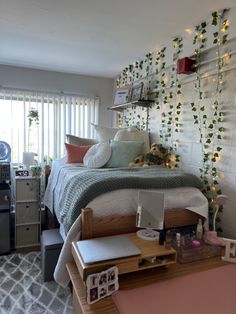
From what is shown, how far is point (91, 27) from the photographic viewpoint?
2135 mm

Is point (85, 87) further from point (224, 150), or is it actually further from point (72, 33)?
point (224, 150)

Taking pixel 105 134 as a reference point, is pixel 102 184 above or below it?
below

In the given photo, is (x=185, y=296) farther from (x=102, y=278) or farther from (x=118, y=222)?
(x=118, y=222)

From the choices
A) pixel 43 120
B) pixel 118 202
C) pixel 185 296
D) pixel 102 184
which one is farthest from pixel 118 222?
pixel 43 120

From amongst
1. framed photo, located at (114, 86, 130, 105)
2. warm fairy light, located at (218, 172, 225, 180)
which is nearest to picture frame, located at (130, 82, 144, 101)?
framed photo, located at (114, 86, 130, 105)

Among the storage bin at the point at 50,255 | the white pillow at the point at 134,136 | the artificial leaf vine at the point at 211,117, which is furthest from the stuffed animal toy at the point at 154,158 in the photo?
the storage bin at the point at 50,255

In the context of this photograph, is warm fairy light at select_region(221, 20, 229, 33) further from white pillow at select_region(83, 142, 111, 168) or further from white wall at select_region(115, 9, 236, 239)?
white pillow at select_region(83, 142, 111, 168)

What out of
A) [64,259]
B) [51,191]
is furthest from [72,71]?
[64,259]

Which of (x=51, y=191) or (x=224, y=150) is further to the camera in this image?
(x=51, y=191)

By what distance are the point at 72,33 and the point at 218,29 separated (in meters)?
1.31

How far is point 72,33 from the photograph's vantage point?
226cm

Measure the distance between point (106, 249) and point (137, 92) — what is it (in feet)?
6.77

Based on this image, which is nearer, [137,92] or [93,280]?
[93,280]

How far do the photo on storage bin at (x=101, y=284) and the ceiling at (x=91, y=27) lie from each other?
1.79 m
